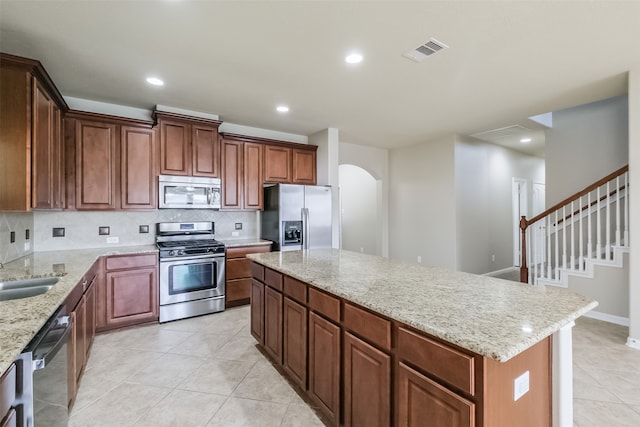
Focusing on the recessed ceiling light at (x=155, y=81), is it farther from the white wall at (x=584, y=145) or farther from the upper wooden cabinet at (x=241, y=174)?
the white wall at (x=584, y=145)

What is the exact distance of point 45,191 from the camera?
2566 mm

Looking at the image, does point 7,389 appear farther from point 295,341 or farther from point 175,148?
point 175,148

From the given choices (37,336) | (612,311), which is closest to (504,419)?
(37,336)

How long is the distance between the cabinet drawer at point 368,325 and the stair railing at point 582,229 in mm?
3944

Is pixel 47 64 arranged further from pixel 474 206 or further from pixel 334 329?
pixel 474 206

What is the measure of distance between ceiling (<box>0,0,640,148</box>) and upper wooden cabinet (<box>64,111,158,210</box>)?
0.37 meters

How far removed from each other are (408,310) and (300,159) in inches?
154

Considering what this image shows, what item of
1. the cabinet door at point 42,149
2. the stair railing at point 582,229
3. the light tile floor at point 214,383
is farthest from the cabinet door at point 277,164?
the stair railing at point 582,229

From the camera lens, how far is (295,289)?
2139mm

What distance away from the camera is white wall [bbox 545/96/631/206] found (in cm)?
419

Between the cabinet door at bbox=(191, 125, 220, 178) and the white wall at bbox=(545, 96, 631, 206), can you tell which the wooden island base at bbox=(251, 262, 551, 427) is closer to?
the cabinet door at bbox=(191, 125, 220, 178)

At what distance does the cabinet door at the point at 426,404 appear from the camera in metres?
1.05

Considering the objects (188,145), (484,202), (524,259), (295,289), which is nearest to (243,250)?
(188,145)

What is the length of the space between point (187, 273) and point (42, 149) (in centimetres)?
187
